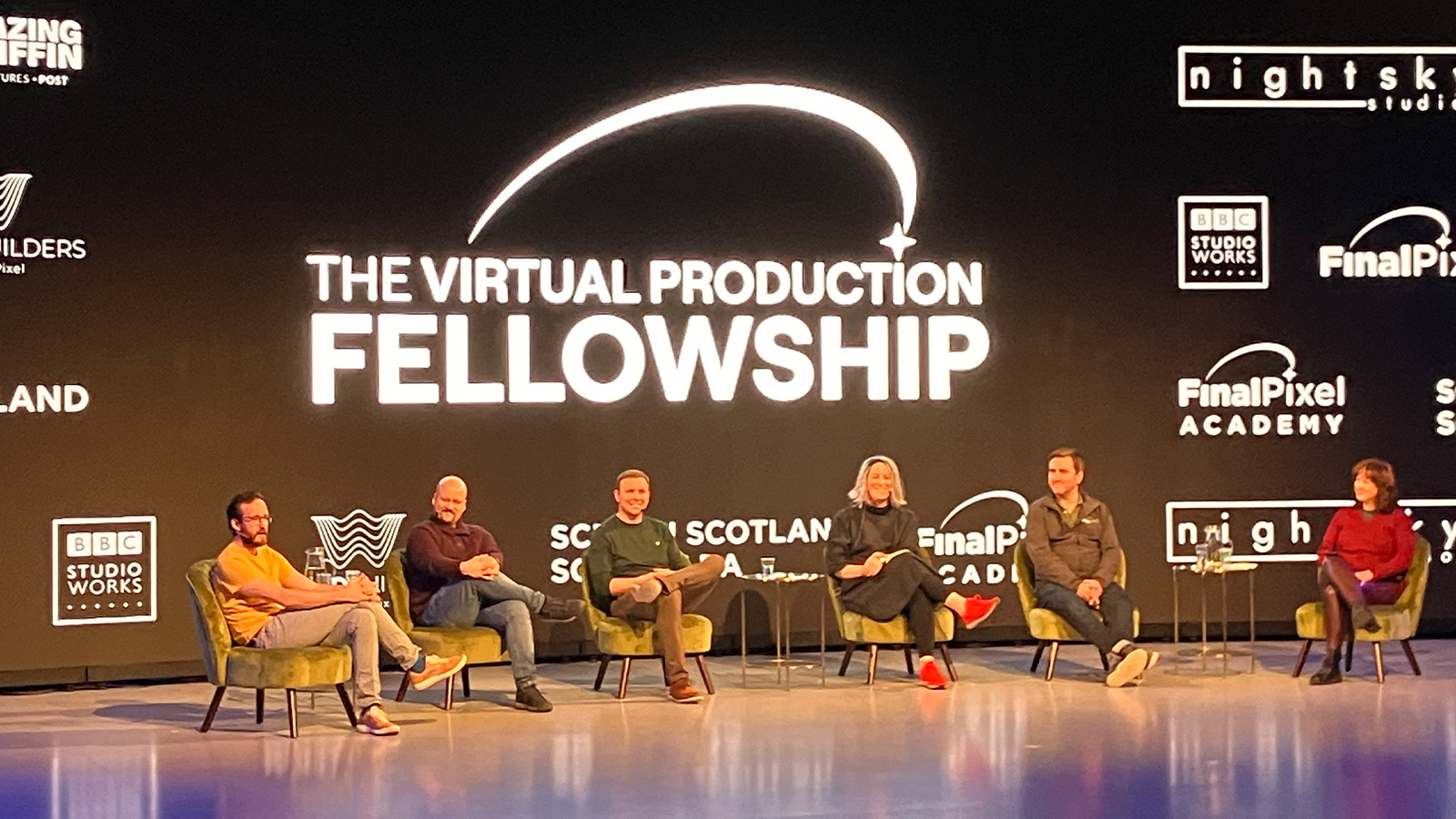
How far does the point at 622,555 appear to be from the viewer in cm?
827

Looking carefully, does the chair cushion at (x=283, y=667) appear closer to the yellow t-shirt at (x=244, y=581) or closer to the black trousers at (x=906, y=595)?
the yellow t-shirt at (x=244, y=581)

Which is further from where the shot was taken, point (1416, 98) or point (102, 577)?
point (1416, 98)

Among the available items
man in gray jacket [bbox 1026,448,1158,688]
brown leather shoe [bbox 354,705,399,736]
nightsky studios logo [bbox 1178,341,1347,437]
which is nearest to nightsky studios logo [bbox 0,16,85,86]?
brown leather shoe [bbox 354,705,399,736]

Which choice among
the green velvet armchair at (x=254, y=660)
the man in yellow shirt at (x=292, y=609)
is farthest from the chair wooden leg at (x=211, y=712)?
the man in yellow shirt at (x=292, y=609)

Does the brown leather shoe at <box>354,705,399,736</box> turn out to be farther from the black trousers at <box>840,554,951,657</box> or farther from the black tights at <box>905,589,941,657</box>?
the black tights at <box>905,589,941,657</box>

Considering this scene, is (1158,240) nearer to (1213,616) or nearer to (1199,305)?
(1199,305)

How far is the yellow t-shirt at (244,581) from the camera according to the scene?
23.4 feet

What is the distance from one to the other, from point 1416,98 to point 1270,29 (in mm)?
840

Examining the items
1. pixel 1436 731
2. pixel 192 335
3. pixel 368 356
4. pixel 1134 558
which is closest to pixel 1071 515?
pixel 1134 558

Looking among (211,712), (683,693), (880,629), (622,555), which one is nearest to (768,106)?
(622,555)

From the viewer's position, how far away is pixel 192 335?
880 cm

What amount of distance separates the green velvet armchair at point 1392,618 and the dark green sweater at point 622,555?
275 cm

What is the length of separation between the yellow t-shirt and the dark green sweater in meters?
1.44

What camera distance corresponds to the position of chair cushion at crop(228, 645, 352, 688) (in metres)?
7.12
